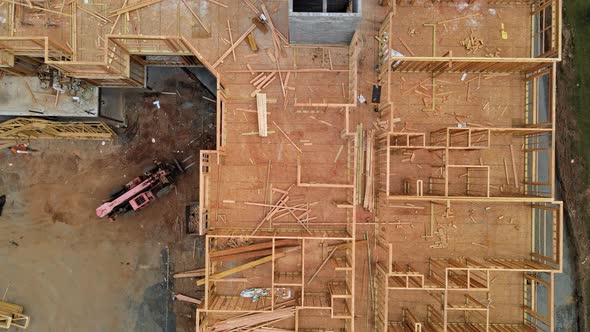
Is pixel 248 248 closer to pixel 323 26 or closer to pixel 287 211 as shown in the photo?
pixel 287 211

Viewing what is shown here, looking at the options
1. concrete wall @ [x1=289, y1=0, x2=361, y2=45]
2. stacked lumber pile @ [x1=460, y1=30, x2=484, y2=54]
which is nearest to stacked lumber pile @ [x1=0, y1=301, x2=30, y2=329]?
concrete wall @ [x1=289, y1=0, x2=361, y2=45]

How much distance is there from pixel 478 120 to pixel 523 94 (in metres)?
1.49

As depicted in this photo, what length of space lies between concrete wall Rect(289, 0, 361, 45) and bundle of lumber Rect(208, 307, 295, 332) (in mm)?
7374

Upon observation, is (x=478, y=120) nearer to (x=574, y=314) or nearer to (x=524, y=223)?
(x=524, y=223)

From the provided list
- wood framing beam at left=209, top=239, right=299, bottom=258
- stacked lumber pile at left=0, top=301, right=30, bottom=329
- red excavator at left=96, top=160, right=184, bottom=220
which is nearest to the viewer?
wood framing beam at left=209, top=239, right=299, bottom=258

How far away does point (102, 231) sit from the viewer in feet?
34.0

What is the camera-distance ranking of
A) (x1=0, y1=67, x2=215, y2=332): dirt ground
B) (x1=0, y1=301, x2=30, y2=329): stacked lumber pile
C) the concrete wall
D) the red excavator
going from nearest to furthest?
the concrete wall → the red excavator → (x1=0, y1=301, x2=30, y2=329): stacked lumber pile → (x1=0, y1=67, x2=215, y2=332): dirt ground

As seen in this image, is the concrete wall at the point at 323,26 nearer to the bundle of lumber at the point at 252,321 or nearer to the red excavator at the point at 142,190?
the red excavator at the point at 142,190

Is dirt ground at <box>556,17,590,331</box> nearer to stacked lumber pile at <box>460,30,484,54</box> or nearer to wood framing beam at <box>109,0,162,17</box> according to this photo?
stacked lumber pile at <box>460,30,484,54</box>

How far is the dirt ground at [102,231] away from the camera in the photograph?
33.8 ft

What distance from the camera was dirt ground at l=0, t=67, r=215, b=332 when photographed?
10305mm

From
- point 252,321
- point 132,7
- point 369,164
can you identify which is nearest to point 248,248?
point 252,321

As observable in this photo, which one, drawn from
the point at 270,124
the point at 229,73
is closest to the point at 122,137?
the point at 229,73

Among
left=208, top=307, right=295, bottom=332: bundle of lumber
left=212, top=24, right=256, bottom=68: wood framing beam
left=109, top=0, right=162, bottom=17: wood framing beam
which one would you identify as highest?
left=109, top=0, right=162, bottom=17: wood framing beam
